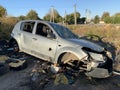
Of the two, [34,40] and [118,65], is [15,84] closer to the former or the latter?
[34,40]

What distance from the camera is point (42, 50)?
9.20 meters

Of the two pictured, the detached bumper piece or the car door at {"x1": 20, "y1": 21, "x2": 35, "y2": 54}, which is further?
the car door at {"x1": 20, "y1": 21, "x2": 35, "y2": 54}

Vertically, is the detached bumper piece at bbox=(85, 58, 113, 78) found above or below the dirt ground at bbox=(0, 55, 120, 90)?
above

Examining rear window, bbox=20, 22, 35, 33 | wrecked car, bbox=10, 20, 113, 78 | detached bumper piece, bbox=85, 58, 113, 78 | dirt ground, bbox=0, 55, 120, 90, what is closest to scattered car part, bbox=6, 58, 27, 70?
dirt ground, bbox=0, 55, 120, 90

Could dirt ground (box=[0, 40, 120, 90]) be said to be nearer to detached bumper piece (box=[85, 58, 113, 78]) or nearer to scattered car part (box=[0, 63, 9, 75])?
Answer: scattered car part (box=[0, 63, 9, 75])

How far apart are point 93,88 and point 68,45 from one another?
1.79 m

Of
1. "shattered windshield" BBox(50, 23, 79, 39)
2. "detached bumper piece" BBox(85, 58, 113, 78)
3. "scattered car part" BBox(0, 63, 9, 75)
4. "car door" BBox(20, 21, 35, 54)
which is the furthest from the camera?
"car door" BBox(20, 21, 35, 54)

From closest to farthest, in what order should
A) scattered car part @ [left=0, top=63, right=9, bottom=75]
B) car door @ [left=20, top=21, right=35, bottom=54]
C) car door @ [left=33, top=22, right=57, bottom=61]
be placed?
scattered car part @ [left=0, top=63, right=9, bottom=75], car door @ [left=33, top=22, right=57, bottom=61], car door @ [left=20, top=21, right=35, bottom=54]

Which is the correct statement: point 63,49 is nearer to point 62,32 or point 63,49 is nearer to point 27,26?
point 62,32

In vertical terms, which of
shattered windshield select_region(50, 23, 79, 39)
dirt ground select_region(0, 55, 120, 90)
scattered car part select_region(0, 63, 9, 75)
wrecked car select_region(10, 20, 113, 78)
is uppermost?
shattered windshield select_region(50, 23, 79, 39)

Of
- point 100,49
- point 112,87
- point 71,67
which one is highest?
point 100,49

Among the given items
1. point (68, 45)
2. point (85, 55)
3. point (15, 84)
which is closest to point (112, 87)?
point (85, 55)

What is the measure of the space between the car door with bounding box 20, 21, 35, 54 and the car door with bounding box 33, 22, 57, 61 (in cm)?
32

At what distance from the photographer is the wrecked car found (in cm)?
792
